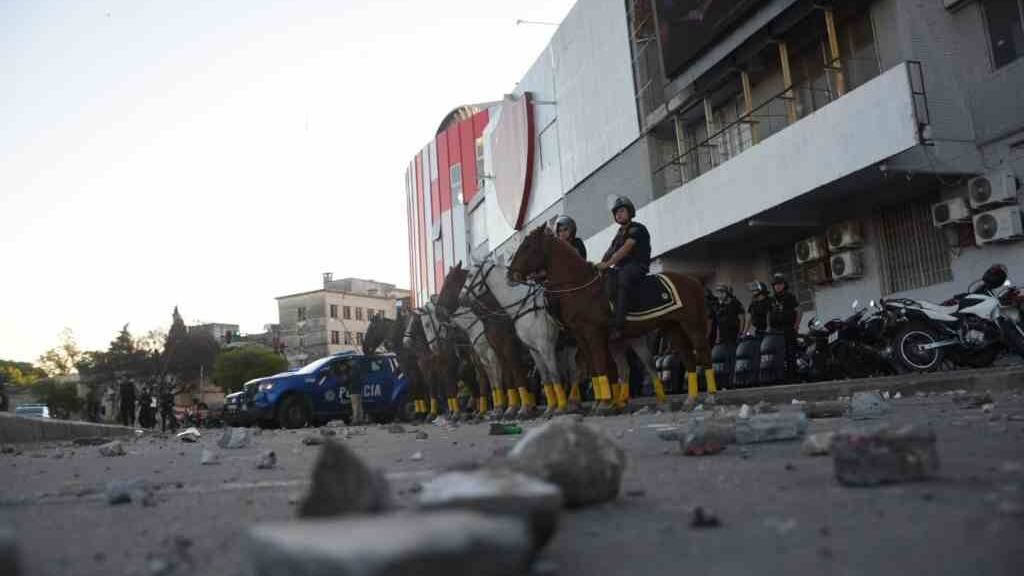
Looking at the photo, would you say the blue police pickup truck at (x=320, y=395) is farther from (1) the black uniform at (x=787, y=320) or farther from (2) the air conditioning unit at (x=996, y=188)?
(2) the air conditioning unit at (x=996, y=188)

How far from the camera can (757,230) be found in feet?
55.6

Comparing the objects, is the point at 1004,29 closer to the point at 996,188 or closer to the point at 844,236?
the point at 996,188

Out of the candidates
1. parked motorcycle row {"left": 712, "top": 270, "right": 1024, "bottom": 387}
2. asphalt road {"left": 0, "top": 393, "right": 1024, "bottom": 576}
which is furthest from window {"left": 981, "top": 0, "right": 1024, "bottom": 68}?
asphalt road {"left": 0, "top": 393, "right": 1024, "bottom": 576}

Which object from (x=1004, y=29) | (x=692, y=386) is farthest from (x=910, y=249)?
(x=692, y=386)

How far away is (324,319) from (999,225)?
3351 inches

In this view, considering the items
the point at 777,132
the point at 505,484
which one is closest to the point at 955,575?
the point at 505,484

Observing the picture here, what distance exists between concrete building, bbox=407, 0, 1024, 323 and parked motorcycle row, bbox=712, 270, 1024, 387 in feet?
8.95

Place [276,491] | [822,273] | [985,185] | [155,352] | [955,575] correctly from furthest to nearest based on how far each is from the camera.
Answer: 1. [155,352]
2. [822,273]
3. [985,185]
4. [276,491]
5. [955,575]

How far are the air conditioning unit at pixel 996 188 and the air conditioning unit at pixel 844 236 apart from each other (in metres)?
2.86

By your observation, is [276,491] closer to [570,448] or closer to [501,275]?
[570,448]

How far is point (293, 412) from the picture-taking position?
17.7 m

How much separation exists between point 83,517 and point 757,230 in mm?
15531

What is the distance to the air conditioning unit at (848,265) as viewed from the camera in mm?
15065

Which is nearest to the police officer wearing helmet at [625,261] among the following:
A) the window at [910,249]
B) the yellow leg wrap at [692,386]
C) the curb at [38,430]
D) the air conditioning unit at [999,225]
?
the yellow leg wrap at [692,386]
